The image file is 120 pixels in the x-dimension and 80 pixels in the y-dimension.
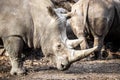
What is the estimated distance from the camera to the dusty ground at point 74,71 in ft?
27.2

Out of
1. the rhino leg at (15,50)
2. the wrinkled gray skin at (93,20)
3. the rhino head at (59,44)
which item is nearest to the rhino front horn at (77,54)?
the rhino head at (59,44)

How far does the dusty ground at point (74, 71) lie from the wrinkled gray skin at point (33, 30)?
0.41 metres

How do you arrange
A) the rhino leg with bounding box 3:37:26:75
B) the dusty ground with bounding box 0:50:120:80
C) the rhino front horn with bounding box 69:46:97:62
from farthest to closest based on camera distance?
1. the dusty ground with bounding box 0:50:120:80
2. the rhino leg with bounding box 3:37:26:75
3. the rhino front horn with bounding box 69:46:97:62

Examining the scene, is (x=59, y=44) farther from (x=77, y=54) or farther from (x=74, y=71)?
(x=74, y=71)

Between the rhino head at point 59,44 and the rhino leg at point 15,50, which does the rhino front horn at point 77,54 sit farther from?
the rhino leg at point 15,50

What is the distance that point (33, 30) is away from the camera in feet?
26.8

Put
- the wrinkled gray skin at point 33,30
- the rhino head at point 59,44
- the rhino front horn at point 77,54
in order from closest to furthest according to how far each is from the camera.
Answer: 1. the rhino front horn at point 77,54
2. the rhino head at point 59,44
3. the wrinkled gray skin at point 33,30

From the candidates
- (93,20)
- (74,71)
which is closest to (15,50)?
(74,71)

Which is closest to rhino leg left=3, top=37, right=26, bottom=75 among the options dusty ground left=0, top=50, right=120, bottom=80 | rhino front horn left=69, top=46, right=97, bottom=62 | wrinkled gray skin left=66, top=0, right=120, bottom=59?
dusty ground left=0, top=50, right=120, bottom=80

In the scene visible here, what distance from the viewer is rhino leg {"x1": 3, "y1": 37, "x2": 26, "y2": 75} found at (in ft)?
26.5

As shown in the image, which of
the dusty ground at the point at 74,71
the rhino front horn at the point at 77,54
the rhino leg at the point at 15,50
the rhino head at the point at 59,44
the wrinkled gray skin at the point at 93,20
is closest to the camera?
the rhino front horn at the point at 77,54

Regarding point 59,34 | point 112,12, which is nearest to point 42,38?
point 59,34

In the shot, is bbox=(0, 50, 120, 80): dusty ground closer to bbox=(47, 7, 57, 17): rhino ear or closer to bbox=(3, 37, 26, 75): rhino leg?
bbox=(3, 37, 26, 75): rhino leg

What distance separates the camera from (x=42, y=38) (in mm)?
8102
